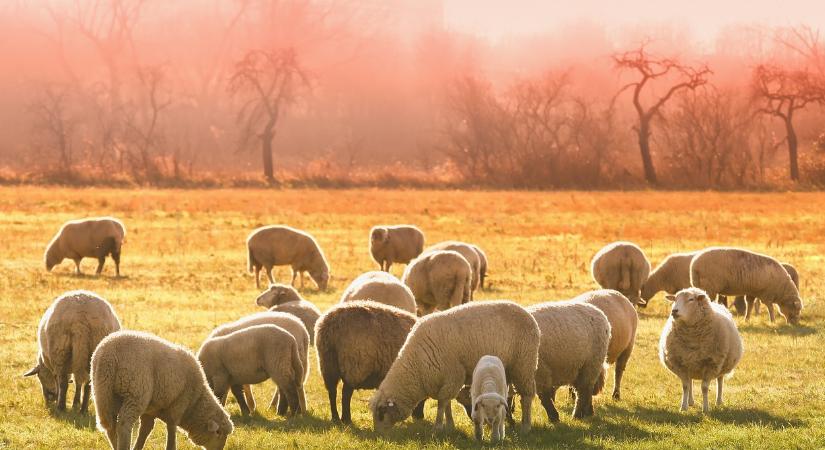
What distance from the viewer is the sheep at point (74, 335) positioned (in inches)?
488

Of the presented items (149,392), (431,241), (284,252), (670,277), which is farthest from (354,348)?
(431,241)

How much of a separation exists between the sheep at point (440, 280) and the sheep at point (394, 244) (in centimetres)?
781

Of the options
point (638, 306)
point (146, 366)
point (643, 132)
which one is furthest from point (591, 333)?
point (643, 132)

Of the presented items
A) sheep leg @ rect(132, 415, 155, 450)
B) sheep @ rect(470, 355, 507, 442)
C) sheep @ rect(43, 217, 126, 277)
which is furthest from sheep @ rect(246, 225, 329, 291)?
sheep @ rect(470, 355, 507, 442)

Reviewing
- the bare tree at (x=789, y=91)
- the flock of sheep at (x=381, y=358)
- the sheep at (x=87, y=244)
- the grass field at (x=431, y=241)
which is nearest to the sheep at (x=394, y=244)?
the grass field at (x=431, y=241)

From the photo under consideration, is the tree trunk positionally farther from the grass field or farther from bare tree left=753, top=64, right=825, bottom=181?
the grass field

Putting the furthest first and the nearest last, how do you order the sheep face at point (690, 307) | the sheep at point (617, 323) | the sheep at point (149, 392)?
the sheep at point (617, 323)
the sheep face at point (690, 307)
the sheep at point (149, 392)

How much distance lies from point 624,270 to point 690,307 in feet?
28.1

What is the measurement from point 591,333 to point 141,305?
1178cm

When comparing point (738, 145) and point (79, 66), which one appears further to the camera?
point (79, 66)

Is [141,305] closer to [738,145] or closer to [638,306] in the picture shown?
[638,306]

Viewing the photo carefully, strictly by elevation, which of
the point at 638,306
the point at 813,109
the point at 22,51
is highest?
the point at 22,51

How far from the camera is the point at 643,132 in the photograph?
64.5m

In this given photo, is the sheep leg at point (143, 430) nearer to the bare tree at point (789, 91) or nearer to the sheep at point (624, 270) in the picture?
the sheep at point (624, 270)
